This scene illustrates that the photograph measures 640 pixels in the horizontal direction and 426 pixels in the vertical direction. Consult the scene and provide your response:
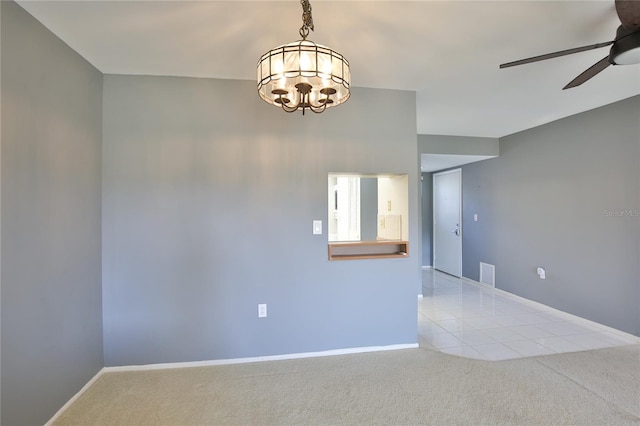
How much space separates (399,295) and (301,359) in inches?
41.2

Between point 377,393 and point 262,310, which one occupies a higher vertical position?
point 262,310

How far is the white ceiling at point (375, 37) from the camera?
1.68m

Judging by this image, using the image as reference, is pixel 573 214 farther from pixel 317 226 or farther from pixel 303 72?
pixel 303 72

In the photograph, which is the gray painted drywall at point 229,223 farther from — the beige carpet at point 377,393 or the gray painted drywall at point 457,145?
the gray painted drywall at point 457,145

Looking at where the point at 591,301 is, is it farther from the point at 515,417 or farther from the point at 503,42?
the point at 503,42

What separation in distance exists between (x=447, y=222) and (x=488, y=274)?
1319mm

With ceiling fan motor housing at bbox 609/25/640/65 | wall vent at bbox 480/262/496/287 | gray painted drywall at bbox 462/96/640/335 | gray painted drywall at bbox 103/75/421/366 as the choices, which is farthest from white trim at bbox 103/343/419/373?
wall vent at bbox 480/262/496/287

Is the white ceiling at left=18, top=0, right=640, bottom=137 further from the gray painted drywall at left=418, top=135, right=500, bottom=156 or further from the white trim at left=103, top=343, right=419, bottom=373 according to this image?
the white trim at left=103, top=343, right=419, bottom=373

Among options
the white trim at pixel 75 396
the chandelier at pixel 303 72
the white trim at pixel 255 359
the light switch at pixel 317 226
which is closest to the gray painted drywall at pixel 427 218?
the white trim at pixel 255 359

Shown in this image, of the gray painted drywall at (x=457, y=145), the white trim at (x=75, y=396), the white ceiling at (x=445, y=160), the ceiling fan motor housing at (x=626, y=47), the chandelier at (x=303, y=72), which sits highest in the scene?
the gray painted drywall at (x=457, y=145)

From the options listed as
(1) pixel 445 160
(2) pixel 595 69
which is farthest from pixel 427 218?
(2) pixel 595 69

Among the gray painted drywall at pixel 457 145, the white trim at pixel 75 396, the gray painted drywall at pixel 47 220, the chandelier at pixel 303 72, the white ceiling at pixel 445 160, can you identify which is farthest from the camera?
the white ceiling at pixel 445 160

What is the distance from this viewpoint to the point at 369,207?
3330 millimetres

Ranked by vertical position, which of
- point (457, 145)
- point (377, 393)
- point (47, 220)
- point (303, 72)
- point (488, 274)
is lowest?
point (377, 393)
